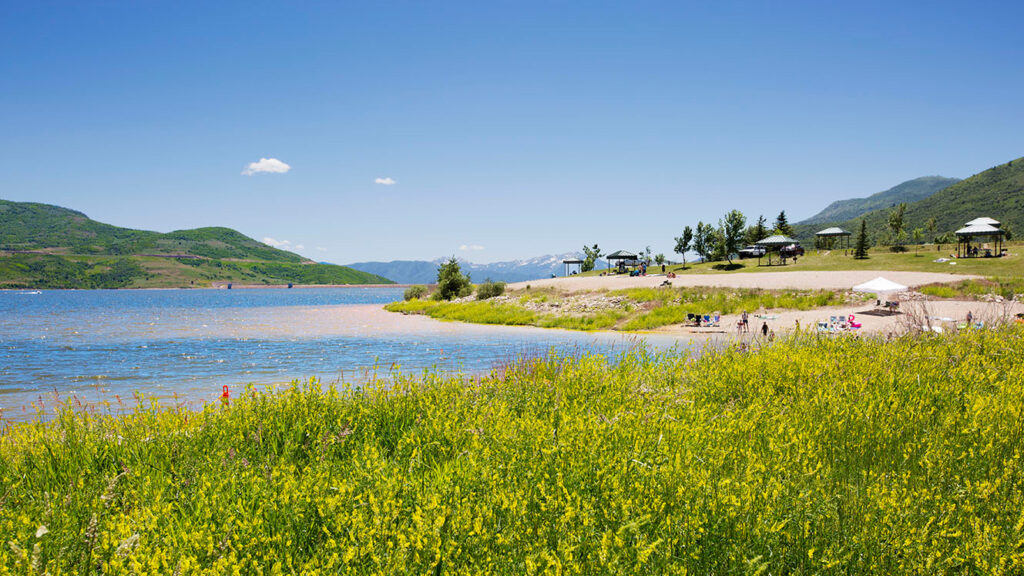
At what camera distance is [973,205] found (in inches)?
6284

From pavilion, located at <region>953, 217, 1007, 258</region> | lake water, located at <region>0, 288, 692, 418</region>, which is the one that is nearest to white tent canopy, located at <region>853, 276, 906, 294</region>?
lake water, located at <region>0, 288, 692, 418</region>

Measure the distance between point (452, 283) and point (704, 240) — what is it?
5579 centimetres

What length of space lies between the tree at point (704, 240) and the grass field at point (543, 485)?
8941 cm

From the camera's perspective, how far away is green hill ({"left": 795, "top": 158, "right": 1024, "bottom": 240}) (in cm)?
14706

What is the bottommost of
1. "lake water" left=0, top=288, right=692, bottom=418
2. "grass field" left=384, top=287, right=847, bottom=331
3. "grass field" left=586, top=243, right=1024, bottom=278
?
"lake water" left=0, top=288, right=692, bottom=418

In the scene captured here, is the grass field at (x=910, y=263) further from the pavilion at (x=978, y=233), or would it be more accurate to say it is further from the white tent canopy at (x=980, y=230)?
the white tent canopy at (x=980, y=230)

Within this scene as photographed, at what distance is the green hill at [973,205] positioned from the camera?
482 ft

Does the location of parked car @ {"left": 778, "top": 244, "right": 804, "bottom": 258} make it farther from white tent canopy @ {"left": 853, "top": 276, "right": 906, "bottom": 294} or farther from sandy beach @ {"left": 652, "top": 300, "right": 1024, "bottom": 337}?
white tent canopy @ {"left": 853, "top": 276, "right": 906, "bottom": 294}

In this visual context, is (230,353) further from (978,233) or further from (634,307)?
(978,233)

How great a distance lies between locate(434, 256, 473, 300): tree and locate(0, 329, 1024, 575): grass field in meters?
47.0

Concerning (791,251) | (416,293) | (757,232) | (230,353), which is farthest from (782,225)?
(230,353)

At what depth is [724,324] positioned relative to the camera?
97.3ft

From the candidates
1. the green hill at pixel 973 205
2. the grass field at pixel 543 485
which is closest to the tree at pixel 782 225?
the green hill at pixel 973 205

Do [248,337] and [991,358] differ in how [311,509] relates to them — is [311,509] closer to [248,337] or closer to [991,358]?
[991,358]
